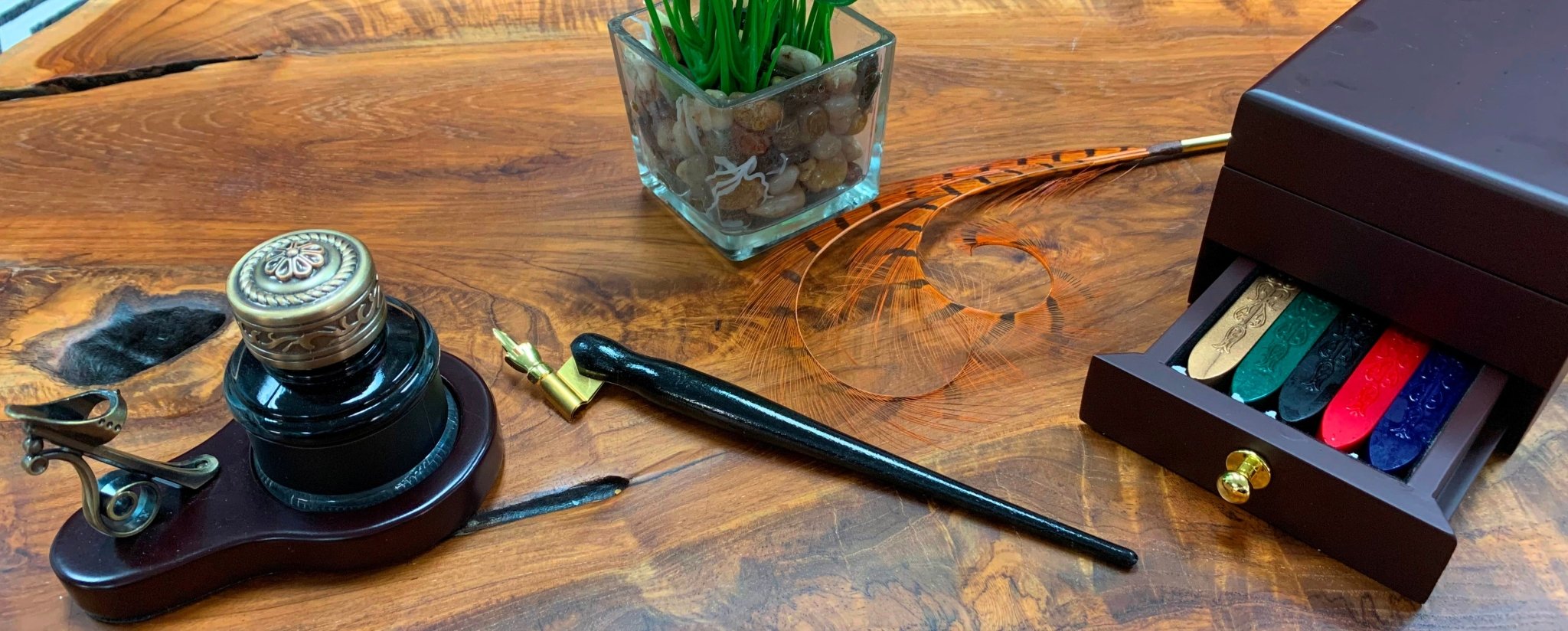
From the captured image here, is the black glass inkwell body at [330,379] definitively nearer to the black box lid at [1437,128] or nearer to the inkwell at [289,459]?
the inkwell at [289,459]

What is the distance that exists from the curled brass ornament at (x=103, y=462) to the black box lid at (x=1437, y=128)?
0.64 m

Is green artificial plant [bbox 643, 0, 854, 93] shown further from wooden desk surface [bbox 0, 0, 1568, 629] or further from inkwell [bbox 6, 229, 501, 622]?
inkwell [bbox 6, 229, 501, 622]

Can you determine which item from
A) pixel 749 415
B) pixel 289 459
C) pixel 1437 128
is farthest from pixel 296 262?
pixel 1437 128

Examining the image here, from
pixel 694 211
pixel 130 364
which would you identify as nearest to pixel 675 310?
pixel 694 211

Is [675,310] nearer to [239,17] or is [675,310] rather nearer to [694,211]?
[694,211]

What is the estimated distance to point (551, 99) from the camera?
3.12ft

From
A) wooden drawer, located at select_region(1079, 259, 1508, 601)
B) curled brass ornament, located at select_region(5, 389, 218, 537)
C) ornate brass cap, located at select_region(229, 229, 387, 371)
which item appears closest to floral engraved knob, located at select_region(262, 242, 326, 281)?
ornate brass cap, located at select_region(229, 229, 387, 371)

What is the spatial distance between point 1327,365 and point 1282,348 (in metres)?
0.03

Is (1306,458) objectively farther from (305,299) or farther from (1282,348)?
(305,299)

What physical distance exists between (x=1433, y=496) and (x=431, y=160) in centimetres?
73

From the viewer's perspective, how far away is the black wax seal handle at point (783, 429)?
626mm

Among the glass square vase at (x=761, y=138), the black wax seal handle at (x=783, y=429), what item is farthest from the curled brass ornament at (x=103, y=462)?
the glass square vase at (x=761, y=138)

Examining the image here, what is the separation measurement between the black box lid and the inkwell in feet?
1.67

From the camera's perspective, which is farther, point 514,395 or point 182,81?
point 182,81
